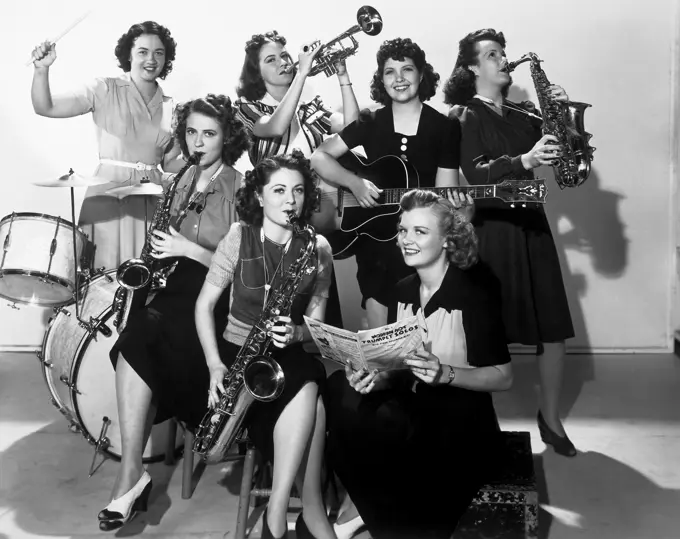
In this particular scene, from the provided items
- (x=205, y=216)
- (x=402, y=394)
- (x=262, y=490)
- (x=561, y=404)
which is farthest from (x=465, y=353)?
(x=561, y=404)

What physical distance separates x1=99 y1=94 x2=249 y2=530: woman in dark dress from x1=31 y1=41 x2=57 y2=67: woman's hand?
83cm

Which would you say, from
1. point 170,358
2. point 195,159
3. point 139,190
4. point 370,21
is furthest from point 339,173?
point 170,358

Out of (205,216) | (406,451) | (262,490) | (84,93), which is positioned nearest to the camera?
(406,451)

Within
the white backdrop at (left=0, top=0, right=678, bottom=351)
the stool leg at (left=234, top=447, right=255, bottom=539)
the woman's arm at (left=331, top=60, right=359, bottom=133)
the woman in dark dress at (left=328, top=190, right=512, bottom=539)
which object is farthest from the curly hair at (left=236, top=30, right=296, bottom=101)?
the stool leg at (left=234, top=447, right=255, bottom=539)

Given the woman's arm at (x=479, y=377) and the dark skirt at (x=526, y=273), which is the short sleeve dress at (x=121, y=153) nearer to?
the dark skirt at (x=526, y=273)

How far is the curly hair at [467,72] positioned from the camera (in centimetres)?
403

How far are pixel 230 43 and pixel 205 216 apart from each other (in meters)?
1.99

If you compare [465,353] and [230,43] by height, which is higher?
[230,43]

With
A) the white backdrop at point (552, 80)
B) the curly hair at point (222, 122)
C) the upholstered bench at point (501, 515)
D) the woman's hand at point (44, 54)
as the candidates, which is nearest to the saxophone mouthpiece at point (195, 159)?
the curly hair at point (222, 122)

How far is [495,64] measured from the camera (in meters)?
4.00

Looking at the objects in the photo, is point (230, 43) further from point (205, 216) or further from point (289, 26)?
point (205, 216)

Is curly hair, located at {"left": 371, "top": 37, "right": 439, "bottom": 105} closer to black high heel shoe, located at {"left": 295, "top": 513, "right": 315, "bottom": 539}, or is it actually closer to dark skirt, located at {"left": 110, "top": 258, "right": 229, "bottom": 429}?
dark skirt, located at {"left": 110, "top": 258, "right": 229, "bottom": 429}

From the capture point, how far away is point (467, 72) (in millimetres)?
4031

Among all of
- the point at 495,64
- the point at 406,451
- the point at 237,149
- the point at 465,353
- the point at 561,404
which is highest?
the point at 495,64
